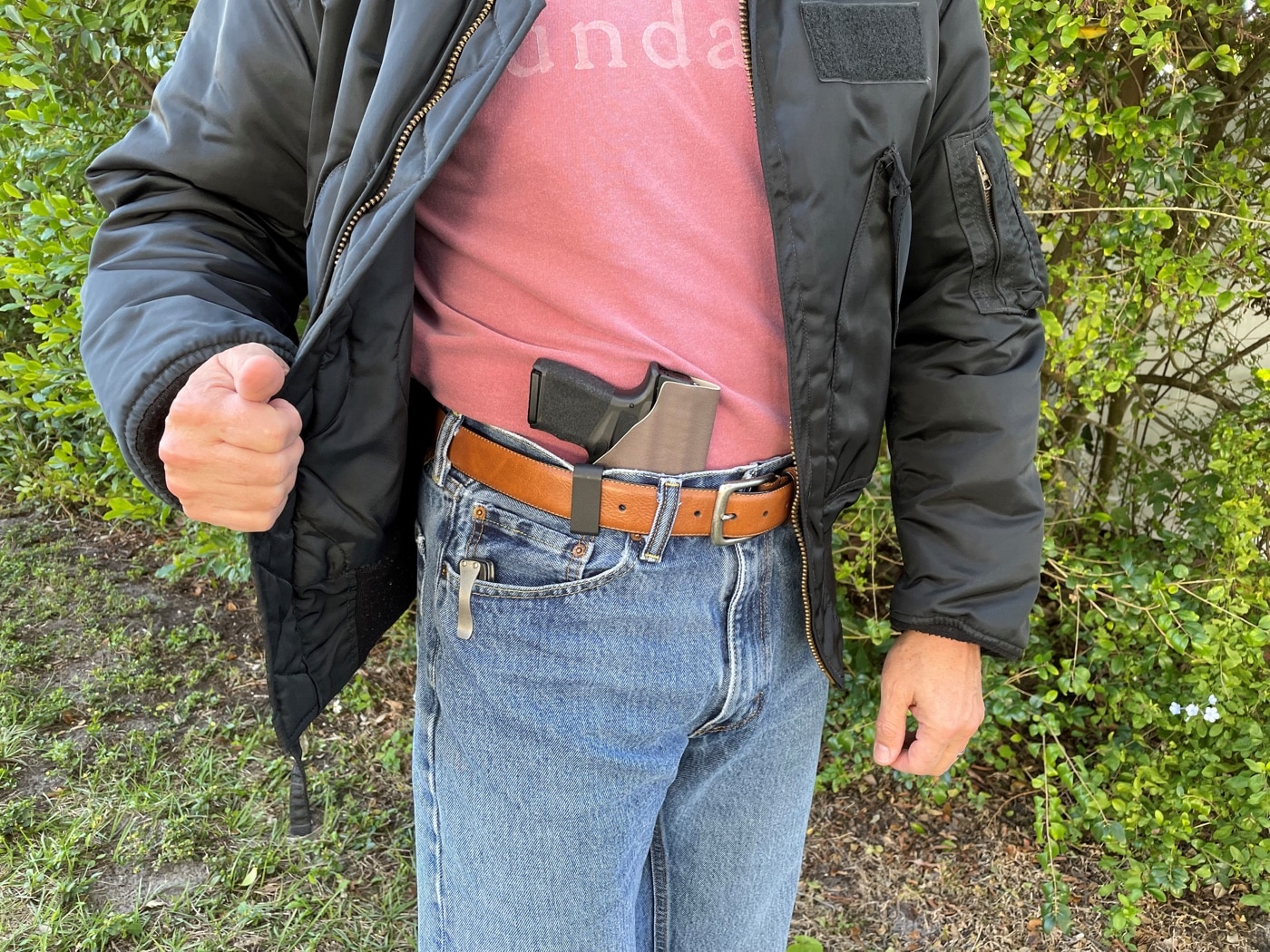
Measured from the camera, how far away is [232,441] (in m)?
0.97

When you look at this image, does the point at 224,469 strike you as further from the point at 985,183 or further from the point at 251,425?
the point at 985,183

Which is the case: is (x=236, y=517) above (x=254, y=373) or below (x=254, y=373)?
below

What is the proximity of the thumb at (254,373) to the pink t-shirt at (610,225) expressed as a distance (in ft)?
0.88

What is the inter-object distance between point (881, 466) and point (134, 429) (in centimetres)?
196

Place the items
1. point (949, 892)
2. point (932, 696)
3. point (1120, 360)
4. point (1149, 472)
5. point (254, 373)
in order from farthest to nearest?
point (1149, 472) → point (949, 892) → point (1120, 360) → point (932, 696) → point (254, 373)

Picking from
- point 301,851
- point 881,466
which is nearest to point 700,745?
point 881,466

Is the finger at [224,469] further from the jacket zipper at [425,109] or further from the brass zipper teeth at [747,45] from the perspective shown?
the brass zipper teeth at [747,45]

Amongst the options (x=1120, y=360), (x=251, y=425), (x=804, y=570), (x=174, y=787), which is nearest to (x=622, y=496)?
(x=804, y=570)

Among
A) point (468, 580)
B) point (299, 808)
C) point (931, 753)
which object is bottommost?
point (299, 808)

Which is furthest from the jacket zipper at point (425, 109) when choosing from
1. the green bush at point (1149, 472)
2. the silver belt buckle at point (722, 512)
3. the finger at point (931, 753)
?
the green bush at point (1149, 472)

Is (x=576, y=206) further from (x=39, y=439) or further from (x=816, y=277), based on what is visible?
(x=39, y=439)

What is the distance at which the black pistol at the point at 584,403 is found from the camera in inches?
44.4

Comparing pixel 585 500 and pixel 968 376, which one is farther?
pixel 968 376

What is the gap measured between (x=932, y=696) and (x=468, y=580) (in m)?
0.73
